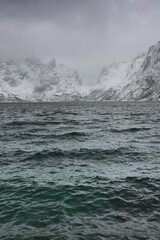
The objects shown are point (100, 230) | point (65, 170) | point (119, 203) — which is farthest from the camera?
point (65, 170)

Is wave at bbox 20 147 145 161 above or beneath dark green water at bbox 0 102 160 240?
above

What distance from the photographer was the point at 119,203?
13797 millimetres

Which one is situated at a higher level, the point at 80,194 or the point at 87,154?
the point at 87,154

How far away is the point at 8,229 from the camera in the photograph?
11086 mm

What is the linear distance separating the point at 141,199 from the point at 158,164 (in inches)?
303

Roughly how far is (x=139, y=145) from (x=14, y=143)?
52.8 ft

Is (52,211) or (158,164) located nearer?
(52,211)

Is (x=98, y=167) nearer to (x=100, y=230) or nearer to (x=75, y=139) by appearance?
(x=100, y=230)

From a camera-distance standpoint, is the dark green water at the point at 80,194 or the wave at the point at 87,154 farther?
the wave at the point at 87,154

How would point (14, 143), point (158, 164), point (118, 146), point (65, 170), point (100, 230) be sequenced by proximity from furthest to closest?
1. point (14, 143)
2. point (118, 146)
3. point (158, 164)
4. point (65, 170)
5. point (100, 230)

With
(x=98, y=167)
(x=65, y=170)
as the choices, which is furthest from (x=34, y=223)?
(x=98, y=167)

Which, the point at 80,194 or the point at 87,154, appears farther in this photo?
the point at 87,154

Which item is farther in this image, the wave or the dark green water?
the wave

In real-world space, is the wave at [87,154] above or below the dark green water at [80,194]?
above
